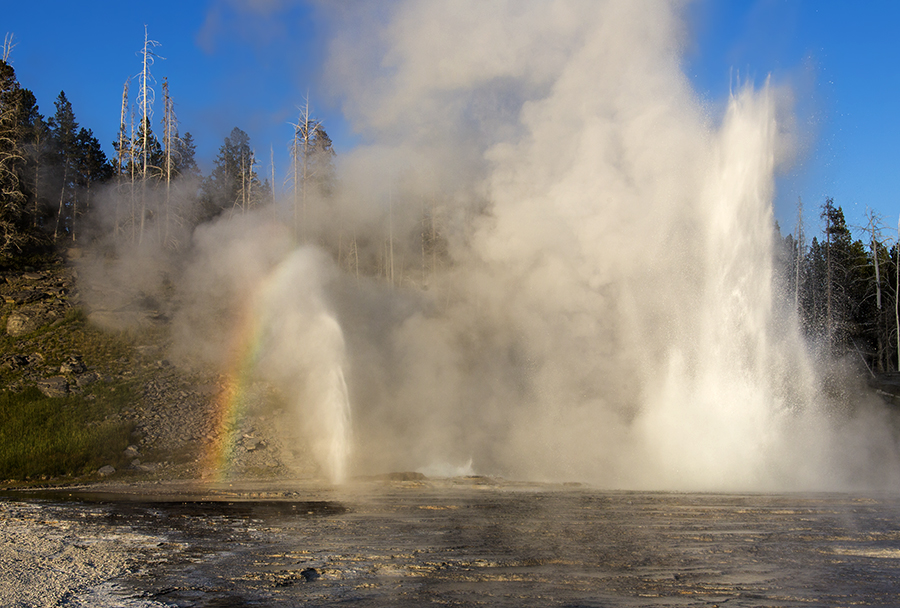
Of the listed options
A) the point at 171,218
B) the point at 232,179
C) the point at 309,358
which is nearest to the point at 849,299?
the point at 309,358

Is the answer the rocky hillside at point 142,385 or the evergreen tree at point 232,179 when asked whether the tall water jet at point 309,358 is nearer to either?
the rocky hillside at point 142,385

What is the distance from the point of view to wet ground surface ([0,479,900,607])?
6.64 m

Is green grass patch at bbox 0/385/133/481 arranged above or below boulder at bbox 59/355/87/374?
below

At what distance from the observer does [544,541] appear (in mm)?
9211

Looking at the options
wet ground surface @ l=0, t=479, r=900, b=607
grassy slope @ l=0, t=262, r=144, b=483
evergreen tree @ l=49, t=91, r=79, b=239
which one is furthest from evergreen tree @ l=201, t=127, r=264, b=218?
wet ground surface @ l=0, t=479, r=900, b=607

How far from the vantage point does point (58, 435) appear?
1867cm

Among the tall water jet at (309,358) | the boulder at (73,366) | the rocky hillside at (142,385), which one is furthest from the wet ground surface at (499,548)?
the boulder at (73,366)

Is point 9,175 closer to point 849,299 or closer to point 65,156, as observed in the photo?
point 65,156

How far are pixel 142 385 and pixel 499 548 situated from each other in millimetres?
18182

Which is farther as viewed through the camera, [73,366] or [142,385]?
[73,366]

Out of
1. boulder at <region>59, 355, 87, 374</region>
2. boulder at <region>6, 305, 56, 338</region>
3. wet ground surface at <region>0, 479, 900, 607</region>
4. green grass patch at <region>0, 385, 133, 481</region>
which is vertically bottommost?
wet ground surface at <region>0, 479, 900, 607</region>

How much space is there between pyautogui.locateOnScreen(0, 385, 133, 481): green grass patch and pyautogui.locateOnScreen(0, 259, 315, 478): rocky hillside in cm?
38

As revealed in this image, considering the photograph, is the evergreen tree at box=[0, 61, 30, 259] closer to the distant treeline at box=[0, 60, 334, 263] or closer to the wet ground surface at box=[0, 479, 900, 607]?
the distant treeline at box=[0, 60, 334, 263]

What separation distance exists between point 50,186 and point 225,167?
16592 mm
